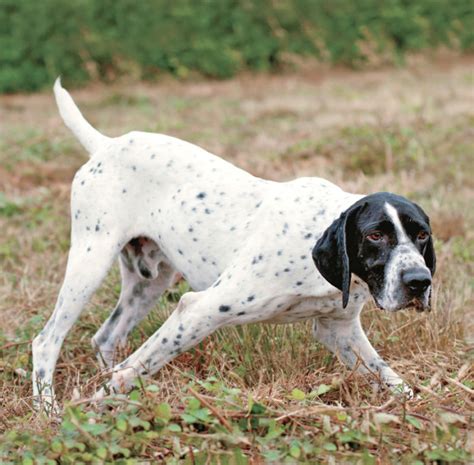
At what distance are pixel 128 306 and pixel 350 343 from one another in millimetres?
1236

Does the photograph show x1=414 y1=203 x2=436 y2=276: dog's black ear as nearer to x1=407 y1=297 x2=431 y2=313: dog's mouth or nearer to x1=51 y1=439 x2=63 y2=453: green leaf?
x1=407 y1=297 x2=431 y2=313: dog's mouth

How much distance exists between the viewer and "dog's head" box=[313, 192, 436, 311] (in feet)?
12.8

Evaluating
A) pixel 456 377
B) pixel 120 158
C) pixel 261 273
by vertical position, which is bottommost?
pixel 456 377

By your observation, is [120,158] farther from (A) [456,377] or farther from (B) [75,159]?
(B) [75,159]

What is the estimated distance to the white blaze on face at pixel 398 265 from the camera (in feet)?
12.8

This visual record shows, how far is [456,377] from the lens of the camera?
457 cm

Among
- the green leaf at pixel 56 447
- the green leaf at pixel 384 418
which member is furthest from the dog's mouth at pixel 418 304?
the green leaf at pixel 56 447

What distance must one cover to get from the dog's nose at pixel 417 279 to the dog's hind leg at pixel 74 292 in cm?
160

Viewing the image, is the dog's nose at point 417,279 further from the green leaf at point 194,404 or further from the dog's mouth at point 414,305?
the green leaf at point 194,404

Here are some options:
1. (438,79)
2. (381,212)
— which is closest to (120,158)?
(381,212)

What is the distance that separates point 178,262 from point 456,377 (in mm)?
1395

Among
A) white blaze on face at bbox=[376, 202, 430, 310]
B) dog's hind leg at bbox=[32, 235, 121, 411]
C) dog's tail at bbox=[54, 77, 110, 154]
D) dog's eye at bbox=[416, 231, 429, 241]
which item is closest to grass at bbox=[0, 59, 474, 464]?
dog's hind leg at bbox=[32, 235, 121, 411]

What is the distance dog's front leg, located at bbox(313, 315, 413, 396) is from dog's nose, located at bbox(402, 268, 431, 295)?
79 cm

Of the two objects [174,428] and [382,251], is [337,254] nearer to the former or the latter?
[382,251]
